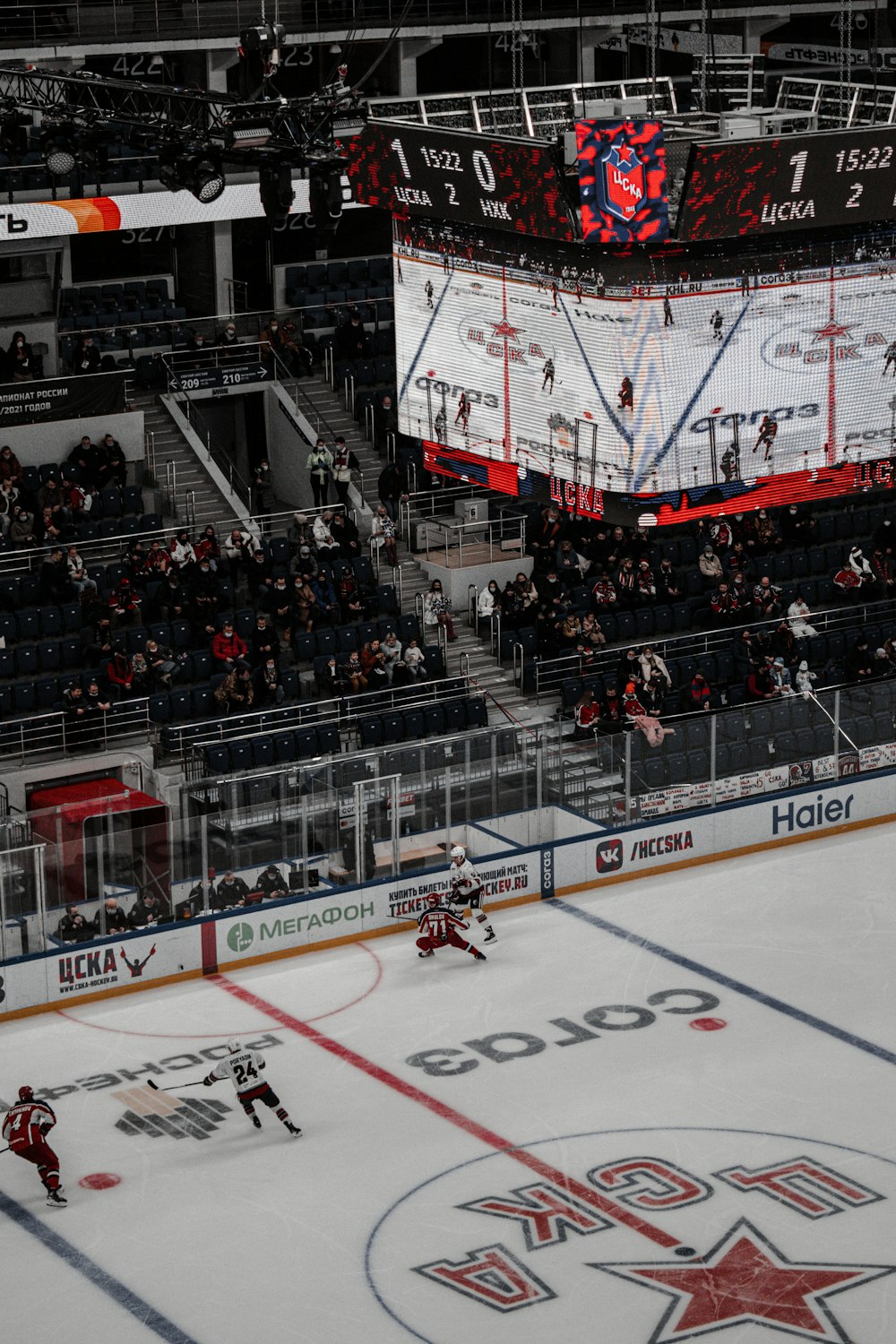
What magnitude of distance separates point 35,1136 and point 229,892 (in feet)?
17.1

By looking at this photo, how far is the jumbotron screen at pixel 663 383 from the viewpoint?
21188 millimetres

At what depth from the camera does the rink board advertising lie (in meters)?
19.8

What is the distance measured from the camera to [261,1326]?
16000mm

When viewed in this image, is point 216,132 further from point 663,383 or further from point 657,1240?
point 657,1240

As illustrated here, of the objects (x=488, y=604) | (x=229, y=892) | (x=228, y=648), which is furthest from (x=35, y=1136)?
(x=488, y=604)

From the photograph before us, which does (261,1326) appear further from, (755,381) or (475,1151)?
(755,381)

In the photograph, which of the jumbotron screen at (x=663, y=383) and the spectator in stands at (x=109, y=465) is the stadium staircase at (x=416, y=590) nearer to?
the spectator in stands at (x=109, y=465)

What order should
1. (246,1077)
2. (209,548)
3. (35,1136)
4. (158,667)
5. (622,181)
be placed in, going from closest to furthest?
(35,1136), (246,1077), (622,181), (158,667), (209,548)

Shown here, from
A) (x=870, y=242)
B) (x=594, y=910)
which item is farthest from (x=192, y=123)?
(x=594, y=910)

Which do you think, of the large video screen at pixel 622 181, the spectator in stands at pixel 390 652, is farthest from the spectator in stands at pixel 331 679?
the large video screen at pixel 622 181

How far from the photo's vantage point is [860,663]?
28.8 m

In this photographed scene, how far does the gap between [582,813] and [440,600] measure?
5.35 metres

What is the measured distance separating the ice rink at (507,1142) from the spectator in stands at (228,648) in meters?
5.10

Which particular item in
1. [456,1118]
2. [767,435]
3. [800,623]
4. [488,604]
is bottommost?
[456,1118]
